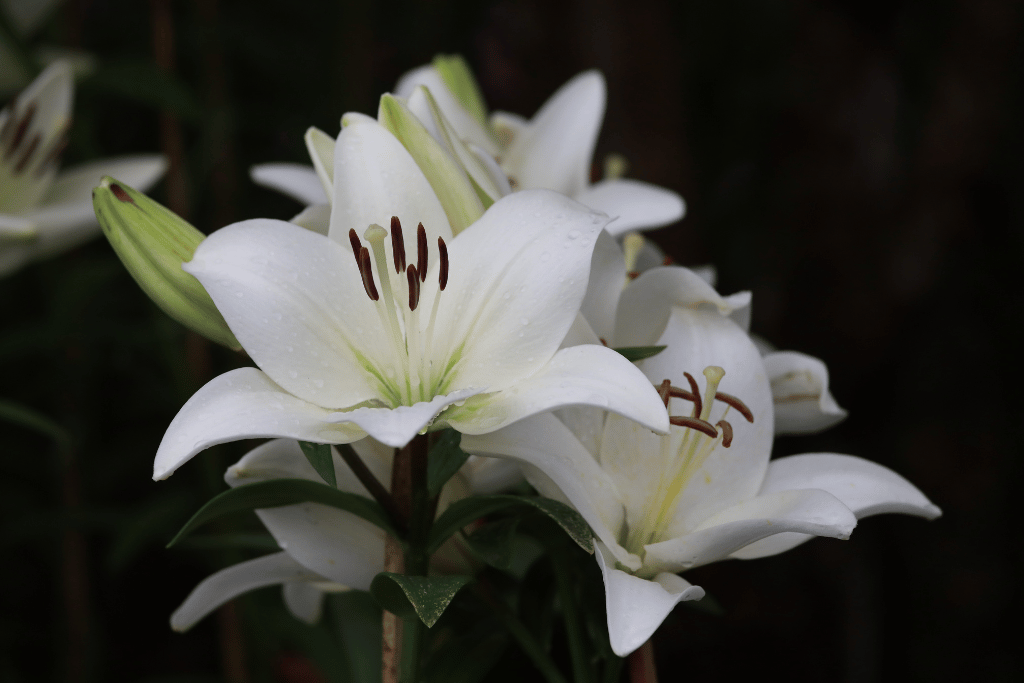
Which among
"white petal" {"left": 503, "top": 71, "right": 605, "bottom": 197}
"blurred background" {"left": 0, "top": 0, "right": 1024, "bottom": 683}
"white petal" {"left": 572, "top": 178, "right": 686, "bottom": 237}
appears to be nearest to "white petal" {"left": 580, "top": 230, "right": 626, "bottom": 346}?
"white petal" {"left": 572, "top": 178, "right": 686, "bottom": 237}

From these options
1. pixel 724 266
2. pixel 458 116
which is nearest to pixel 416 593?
pixel 458 116

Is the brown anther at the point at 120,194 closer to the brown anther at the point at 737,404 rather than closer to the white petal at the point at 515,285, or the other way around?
the white petal at the point at 515,285

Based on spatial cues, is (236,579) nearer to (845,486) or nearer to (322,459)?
(322,459)

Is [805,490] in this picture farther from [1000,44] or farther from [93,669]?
[1000,44]

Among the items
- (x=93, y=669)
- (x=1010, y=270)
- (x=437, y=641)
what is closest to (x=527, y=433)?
(x=437, y=641)

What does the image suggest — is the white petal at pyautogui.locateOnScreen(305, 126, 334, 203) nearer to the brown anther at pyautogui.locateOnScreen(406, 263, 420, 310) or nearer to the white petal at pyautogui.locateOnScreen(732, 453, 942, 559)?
the brown anther at pyautogui.locateOnScreen(406, 263, 420, 310)
